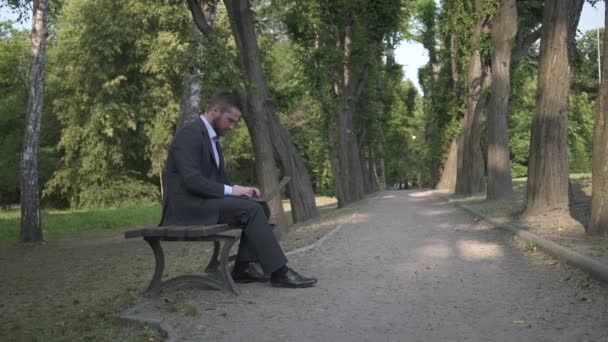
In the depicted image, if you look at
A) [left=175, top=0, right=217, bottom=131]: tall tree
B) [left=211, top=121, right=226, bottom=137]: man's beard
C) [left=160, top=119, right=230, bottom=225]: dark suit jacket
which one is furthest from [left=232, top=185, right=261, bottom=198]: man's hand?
[left=175, top=0, right=217, bottom=131]: tall tree

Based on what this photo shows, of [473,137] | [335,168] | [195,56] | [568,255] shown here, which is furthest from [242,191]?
[335,168]

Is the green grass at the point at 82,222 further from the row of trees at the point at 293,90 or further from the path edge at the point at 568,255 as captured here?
the path edge at the point at 568,255

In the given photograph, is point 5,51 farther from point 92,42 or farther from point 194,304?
point 194,304

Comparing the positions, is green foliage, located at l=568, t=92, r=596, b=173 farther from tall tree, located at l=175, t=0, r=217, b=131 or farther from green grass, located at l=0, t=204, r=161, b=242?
tall tree, located at l=175, t=0, r=217, b=131

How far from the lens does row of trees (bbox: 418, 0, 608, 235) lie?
11727mm

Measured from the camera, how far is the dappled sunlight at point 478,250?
8.30 metres

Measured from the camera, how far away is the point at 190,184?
19.2ft

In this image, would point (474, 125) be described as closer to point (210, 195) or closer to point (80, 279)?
point (80, 279)

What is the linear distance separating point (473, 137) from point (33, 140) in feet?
47.2

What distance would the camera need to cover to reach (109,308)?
6113 millimetres

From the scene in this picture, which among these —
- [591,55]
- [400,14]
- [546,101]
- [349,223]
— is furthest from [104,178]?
[591,55]

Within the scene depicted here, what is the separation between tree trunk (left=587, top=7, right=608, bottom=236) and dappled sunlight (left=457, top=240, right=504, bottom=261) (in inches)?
51.4

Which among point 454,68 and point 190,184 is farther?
point 454,68

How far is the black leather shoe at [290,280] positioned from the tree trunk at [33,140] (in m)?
11.7
